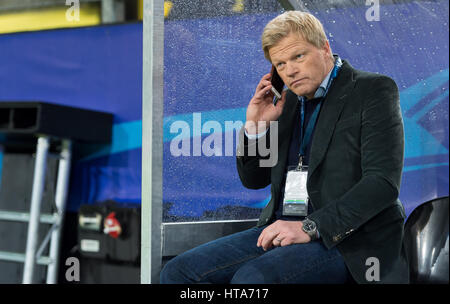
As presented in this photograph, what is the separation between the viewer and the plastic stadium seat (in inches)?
62.4

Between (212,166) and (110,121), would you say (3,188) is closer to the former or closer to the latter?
(110,121)

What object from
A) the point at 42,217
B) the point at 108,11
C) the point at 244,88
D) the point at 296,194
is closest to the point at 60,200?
the point at 42,217

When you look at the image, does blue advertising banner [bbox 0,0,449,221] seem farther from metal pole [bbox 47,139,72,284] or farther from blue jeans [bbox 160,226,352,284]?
metal pole [bbox 47,139,72,284]

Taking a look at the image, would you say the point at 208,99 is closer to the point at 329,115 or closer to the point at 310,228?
the point at 329,115

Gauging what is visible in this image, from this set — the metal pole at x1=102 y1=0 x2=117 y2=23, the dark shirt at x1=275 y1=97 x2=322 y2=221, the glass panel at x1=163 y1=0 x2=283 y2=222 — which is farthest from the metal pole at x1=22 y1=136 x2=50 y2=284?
the dark shirt at x1=275 y1=97 x2=322 y2=221

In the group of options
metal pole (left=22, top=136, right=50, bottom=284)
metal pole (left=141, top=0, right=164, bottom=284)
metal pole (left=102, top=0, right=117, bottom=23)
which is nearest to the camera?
metal pole (left=141, top=0, right=164, bottom=284)

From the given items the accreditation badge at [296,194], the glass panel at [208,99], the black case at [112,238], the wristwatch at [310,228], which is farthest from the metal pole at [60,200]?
the wristwatch at [310,228]

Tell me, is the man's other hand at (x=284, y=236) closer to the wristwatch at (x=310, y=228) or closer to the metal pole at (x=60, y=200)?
the wristwatch at (x=310, y=228)

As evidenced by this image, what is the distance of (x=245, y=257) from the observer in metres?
1.46

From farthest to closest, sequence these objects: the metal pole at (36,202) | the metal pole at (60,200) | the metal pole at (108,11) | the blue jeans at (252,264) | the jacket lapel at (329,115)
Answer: the metal pole at (108,11) < the metal pole at (60,200) < the metal pole at (36,202) < the jacket lapel at (329,115) < the blue jeans at (252,264)

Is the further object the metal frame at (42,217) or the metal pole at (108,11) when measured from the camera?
the metal pole at (108,11)

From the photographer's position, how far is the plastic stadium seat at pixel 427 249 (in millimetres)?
1584

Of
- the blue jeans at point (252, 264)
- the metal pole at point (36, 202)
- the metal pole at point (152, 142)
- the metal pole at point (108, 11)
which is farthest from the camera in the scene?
the metal pole at point (108, 11)

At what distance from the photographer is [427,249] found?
1.59 meters
